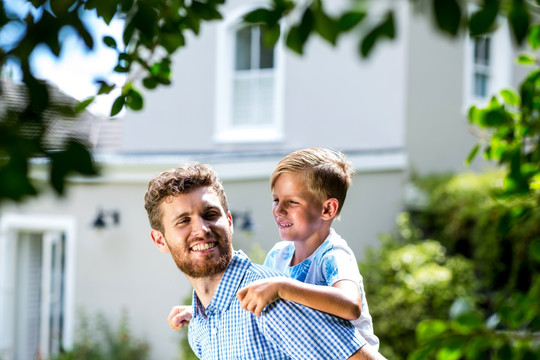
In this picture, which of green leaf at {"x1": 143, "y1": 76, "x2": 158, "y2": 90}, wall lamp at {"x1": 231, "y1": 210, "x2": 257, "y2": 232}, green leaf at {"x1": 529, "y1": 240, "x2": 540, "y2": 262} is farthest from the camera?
wall lamp at {"x1": 231, "y1": 210, "x2": 257, "y2": 232}

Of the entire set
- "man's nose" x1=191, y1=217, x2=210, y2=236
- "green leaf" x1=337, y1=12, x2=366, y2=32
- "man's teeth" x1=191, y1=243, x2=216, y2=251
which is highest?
"green leaf" x1=337, y1=12, x2=366, y2=32

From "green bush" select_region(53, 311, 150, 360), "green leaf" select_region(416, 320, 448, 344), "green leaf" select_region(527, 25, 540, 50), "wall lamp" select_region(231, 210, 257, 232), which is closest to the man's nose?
"green leaf" select_region(416, 320, 448, 344)

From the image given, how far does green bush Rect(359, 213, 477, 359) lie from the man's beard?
17.4 feet

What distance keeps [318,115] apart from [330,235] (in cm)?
712

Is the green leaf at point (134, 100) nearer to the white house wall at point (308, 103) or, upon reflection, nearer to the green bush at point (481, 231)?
the green bush at point (481, 231)

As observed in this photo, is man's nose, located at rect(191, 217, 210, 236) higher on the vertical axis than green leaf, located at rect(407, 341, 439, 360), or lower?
higher

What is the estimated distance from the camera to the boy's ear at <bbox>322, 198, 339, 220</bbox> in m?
2.56

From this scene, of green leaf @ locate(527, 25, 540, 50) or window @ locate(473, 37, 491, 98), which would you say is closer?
green leaf @ locate(527, 25, 540, 50)

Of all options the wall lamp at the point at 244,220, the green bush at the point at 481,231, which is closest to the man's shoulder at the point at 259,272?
the wall lamp at the point at 244,220

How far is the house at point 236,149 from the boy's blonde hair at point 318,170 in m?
4.69

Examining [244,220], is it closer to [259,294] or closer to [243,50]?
[243,50]

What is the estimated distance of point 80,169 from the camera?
2.68ft

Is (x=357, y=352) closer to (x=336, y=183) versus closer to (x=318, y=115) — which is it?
(x=336, y=183)

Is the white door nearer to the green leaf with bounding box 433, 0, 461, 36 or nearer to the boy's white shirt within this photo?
the boy's white shirt
